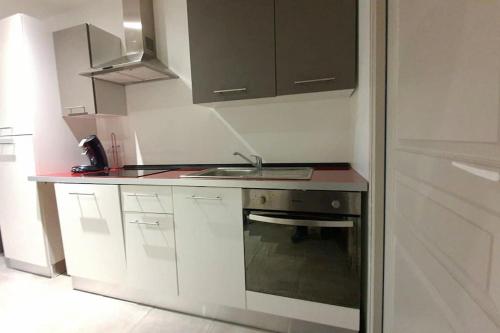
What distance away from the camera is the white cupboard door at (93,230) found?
1.51 meters

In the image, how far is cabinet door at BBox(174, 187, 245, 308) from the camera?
126cm

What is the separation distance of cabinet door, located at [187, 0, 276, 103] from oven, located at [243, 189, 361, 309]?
2.33 feet

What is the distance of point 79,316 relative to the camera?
4.91ft

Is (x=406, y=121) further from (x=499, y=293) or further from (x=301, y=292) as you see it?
(x=301, y=292)

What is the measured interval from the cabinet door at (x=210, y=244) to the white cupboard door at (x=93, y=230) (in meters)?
0.48

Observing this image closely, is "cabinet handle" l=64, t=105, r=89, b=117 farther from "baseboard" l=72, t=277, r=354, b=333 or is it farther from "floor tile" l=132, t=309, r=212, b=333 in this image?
"floor tile" l=132, t=309, r=212, b=333

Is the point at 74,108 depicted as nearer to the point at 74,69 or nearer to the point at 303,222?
the point at 74,69

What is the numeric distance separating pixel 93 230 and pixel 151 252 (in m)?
0.49

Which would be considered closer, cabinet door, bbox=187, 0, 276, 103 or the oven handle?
the oven handle

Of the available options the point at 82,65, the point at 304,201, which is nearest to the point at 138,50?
the point at 82,65

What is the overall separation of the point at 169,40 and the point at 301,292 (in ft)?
6.94

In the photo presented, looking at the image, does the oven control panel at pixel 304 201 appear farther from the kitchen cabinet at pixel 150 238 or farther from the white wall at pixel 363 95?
the kitchen cabinet at pixel 150 238

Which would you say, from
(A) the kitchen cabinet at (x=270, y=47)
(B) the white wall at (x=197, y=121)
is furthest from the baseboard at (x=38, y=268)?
(A) the kitchen cabinet at (x=270, y=47)

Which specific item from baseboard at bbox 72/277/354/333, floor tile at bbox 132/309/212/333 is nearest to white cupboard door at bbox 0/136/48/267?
baseboard at bbox 72/277/354/333
